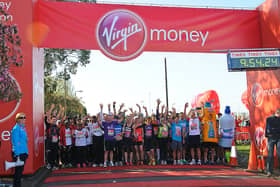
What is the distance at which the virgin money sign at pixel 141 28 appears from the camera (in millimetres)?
9031

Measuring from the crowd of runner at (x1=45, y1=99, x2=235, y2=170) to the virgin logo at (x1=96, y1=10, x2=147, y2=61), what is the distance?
86.5 inches

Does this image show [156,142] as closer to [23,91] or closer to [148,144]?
[148,144]

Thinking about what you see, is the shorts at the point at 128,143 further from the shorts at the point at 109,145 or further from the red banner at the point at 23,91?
Result: the red banner at the point at 23,91

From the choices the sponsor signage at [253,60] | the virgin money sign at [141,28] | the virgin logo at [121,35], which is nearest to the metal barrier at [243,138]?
the virgin money sign at [141,28]

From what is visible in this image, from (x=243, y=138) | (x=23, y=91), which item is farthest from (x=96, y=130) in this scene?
(x=243, y=138)

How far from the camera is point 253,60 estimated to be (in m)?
8.54

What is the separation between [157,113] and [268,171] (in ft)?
14.2

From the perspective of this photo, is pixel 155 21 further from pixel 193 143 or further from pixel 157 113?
pixel 193 143

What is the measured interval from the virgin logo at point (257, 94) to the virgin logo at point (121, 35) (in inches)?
161

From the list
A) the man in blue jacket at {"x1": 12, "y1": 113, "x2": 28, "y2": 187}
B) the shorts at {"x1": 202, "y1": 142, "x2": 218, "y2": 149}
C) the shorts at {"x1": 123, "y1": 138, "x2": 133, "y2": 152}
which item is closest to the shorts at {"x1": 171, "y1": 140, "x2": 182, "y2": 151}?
the shorts at {"x1": 202, "y1": 142, "x2": 218, "y2": 149}

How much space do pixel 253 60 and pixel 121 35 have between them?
3.93 m

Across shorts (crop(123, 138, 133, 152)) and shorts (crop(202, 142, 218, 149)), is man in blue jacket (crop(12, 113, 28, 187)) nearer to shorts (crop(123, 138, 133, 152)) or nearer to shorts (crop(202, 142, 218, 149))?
shorts (crop(123, 138, 133, 152))

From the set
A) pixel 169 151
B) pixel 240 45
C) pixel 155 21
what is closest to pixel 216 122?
pixel 169 151

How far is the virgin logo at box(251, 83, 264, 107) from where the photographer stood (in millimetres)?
9905
